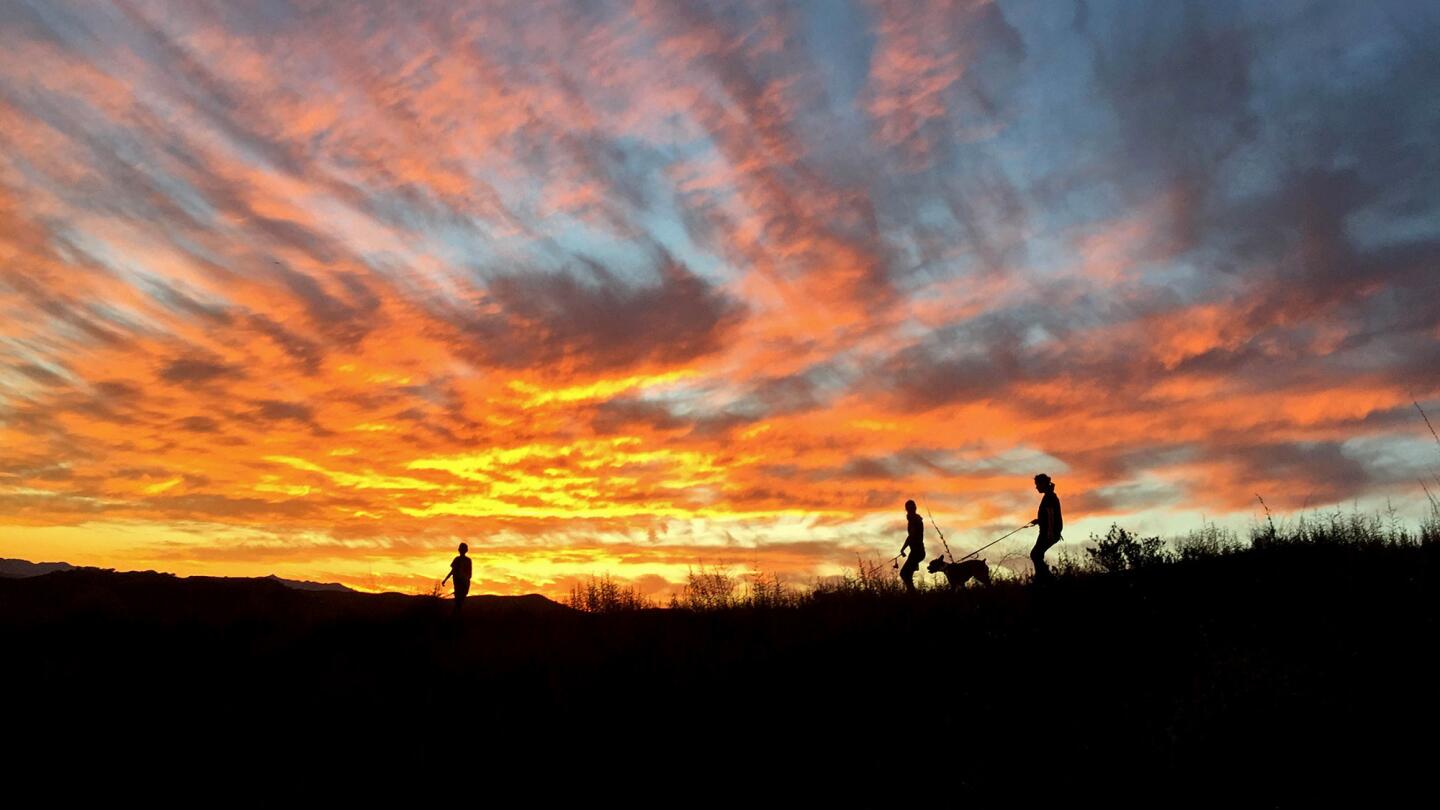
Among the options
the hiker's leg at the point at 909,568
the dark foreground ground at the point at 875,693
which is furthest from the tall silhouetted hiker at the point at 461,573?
the hiker's leg at the point at 909,568

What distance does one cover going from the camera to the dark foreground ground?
7.08 m

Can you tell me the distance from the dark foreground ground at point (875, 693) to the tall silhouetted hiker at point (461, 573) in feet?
16.0

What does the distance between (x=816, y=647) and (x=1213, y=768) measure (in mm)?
5877

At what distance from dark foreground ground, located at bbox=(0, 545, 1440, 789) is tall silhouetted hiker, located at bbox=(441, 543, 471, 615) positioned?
16.0ft

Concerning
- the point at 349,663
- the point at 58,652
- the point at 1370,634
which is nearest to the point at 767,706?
the point at 1370,634

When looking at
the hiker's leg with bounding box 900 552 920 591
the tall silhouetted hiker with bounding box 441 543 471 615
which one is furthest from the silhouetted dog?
the tall silhouetted hiker with bounding box 441 543 471 615

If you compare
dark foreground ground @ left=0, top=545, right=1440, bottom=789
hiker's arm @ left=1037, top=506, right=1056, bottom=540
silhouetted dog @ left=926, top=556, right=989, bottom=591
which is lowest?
dark foreground ground @ left=0, top=545, right=1440, bottom=789

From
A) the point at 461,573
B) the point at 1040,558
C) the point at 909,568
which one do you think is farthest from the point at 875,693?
the point at 461,573

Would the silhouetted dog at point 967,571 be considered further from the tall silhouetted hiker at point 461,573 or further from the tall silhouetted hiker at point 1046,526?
the tall silhouetted hiker at point 461,573

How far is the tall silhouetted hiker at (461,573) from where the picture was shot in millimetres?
20234

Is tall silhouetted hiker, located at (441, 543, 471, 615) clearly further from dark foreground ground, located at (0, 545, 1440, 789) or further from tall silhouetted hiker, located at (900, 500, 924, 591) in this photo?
tall silhouetted hiker, located at (900, 500, 924, 591)

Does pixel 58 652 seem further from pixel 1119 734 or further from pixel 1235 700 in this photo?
pixel 1235 700

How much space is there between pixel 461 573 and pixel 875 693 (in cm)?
1368

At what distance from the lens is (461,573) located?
20.5 metres
